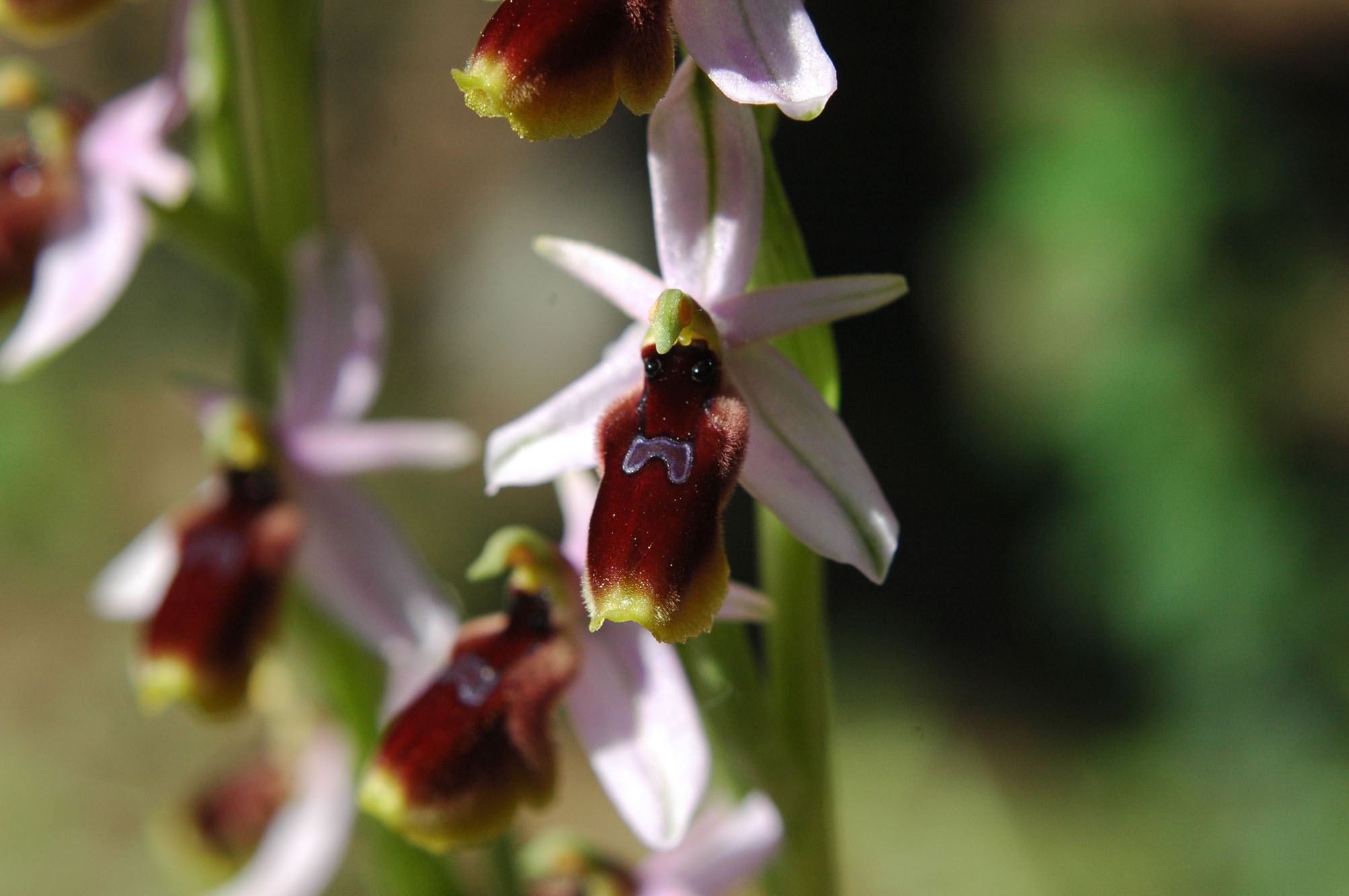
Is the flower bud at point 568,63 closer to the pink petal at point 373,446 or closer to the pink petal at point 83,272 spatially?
the pink petal at point 373,446

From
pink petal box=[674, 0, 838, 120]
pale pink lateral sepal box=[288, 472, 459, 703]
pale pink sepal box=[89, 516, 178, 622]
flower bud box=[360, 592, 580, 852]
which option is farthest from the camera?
pale pink sepal box=[89, 516, 178, 622]

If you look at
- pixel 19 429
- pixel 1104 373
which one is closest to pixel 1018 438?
pixel 1104 373

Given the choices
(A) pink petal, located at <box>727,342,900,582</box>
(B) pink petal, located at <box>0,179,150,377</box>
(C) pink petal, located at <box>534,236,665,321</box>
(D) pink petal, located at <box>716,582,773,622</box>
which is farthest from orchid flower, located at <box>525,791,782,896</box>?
(B) pink petal, located at <box>0,179,150,377</box>

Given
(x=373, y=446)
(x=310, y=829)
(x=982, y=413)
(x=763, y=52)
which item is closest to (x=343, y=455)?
(x=373, y=446)

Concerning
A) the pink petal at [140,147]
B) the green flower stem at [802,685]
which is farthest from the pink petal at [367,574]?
the green flower stem at [802,685]

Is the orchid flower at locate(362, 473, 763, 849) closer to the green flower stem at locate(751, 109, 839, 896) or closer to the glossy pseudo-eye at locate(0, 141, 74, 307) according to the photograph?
the green flower stem at locate(751, 109, 839, 896)
